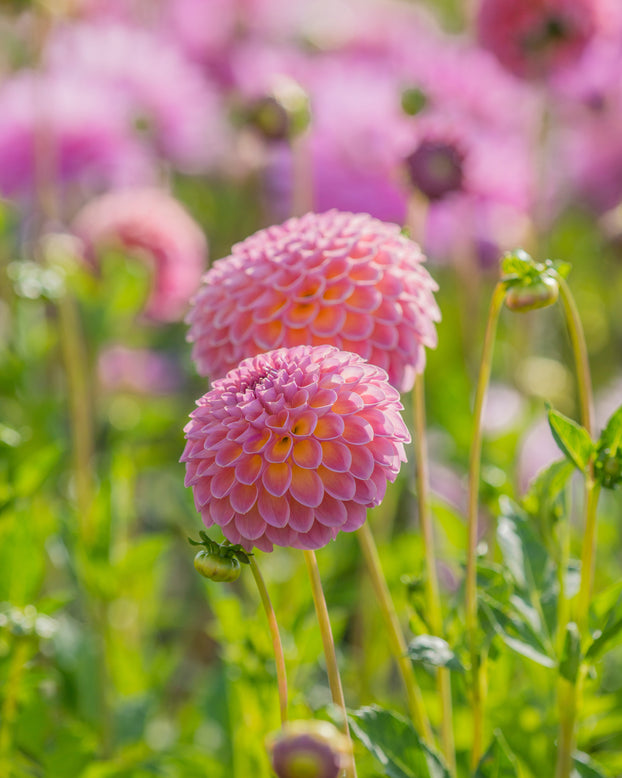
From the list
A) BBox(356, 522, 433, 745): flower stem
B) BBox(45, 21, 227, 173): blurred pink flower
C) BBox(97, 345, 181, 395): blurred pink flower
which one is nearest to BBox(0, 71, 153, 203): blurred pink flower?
BBox(45, 21, 227, 173): blurred pink flower

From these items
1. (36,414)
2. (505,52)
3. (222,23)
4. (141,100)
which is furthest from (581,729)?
(222,23)

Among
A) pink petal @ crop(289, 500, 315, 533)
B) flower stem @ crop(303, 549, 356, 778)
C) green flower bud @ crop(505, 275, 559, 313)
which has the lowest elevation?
flower stem @ crop(303, 549, 356, 778)

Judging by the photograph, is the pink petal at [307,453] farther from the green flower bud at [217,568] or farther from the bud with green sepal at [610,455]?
the bud with green sepal at [610,455]

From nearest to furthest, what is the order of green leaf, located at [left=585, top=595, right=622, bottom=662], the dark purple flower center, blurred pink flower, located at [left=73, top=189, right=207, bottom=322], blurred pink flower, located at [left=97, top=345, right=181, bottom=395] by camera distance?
green leaf, located at [left=585, top=595, right=622, bottom=662]
the dark purple flower center
blurred pink flower, located at [left=73, top=189, right=207, bottom=322]
blurred pink flower, located at [left=97, top=345, right=181, bottom=395]

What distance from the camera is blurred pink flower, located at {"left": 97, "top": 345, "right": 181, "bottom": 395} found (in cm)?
172

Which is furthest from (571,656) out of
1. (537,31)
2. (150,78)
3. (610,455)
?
(150,78)

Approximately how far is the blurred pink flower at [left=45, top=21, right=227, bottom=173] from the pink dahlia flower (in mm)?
1110

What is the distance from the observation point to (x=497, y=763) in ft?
1.99

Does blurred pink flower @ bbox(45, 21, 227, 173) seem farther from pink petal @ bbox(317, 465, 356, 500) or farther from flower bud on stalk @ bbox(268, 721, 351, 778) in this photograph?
flower bud on stalk @ bbox(268, 721, 351, 778)

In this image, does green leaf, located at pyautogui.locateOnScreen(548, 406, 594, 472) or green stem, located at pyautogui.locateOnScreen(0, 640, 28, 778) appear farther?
green stem, located at pyautogui.locateOnScreen(0, 640, 28, 778)

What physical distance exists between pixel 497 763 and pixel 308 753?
0.86ft

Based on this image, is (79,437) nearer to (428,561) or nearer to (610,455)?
(428,561)

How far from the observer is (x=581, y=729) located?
0.83 m

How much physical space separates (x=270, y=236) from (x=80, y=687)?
0.60 metres
